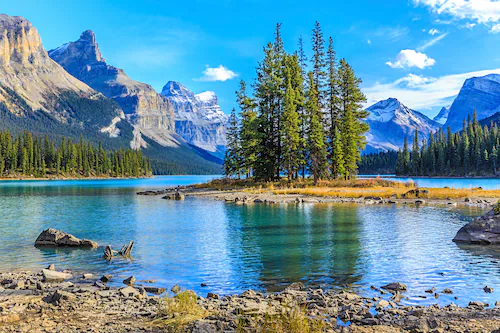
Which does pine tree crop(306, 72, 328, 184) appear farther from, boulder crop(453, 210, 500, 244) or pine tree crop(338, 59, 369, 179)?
boulder crop(453, 210, 500, 244)

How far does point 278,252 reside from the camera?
64.4 feet

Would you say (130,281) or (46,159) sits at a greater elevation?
(46,159)

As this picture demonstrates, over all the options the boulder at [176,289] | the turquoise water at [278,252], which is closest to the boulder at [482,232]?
the turquoise water at [278,252]

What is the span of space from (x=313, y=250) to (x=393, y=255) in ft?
12.4

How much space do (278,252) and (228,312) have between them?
9.64 m

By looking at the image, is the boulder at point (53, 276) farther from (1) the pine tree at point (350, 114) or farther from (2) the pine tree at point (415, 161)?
(2) the pine tree at point (415, 161)

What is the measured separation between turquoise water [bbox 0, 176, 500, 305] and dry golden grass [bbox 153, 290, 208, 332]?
319 centimetres

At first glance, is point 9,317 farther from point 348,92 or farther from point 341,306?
point 348,92

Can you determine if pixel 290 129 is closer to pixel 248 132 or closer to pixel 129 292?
pixel 248 132

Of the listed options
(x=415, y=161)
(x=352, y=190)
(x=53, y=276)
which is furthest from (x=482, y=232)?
(x=415, y=161)

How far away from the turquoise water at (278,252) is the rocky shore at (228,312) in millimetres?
1207

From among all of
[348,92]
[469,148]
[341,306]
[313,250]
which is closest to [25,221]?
[313,250]

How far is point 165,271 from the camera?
15.9m

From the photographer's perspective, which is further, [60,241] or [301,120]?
[301,120]
